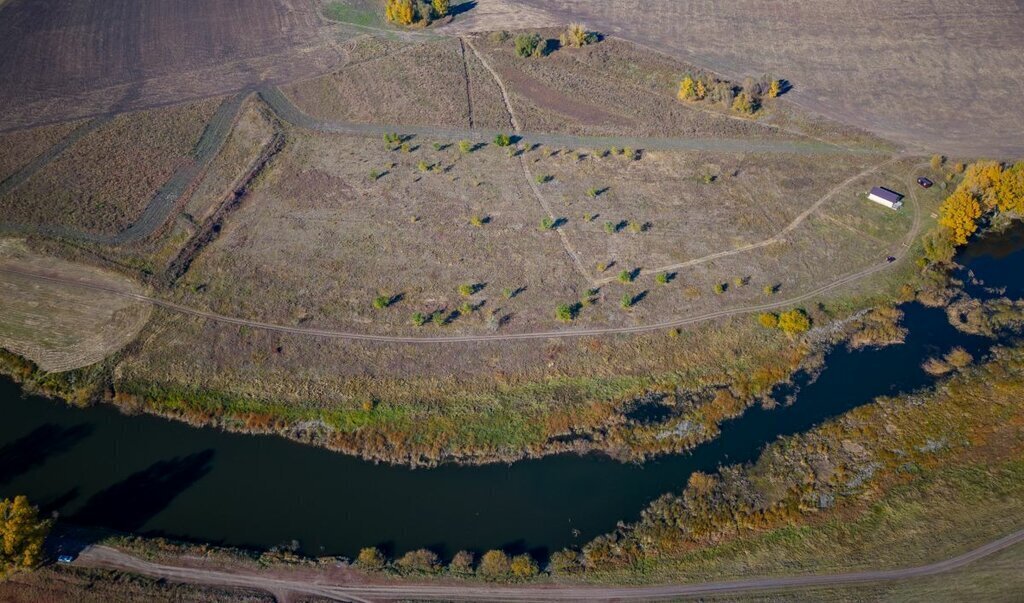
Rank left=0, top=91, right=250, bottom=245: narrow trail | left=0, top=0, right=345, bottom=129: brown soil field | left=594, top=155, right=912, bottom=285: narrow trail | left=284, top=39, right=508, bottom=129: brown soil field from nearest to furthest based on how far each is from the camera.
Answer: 1. left=594, top=155, right=912, bottom=285: narrow trail
2. left=0, top=91, right=250, bottom=245: narrow trail
3. left=284, top=39, right=508, bottom=129: brown soil field
4. left=0, top=0, right=345, bottom=129: brown soil field

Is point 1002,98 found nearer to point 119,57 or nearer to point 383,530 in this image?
point 383,530

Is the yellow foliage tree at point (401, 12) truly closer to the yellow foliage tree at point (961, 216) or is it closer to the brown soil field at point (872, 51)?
the brown soil field at point (872, 51)

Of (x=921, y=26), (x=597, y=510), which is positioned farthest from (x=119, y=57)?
(x=921, y=26)

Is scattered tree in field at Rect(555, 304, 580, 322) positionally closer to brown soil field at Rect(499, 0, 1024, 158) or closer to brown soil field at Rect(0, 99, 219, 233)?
brown soil field at Rect(0, 99, 219, 233)

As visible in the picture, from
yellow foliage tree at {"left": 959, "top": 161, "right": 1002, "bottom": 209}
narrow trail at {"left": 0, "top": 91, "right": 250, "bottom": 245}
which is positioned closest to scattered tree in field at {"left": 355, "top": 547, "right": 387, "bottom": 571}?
narrow trail at {"left": 0, "top": 91, "right": 250, "bottom": 245}

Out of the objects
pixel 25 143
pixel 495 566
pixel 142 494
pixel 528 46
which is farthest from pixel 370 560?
pixel 528 46

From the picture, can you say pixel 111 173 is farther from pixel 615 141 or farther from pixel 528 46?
pixel 615 141
